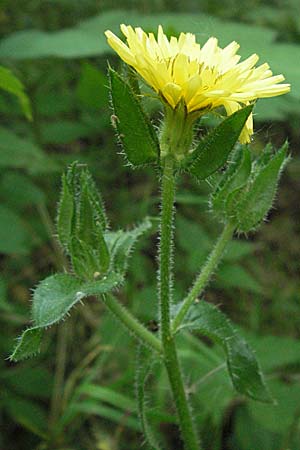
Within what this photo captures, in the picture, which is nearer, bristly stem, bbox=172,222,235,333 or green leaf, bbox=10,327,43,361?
green leaf, bbox=10,327,43,361

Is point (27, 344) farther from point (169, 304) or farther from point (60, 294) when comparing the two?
point (169, 304)

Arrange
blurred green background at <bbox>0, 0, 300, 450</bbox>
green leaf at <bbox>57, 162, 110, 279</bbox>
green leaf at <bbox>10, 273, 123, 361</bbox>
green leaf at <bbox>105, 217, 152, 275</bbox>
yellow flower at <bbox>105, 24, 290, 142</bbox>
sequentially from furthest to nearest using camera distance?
blurred green background at <bbox>0, 0, 300, 450</bbox> → green leaf at <bbox>105, 217, 152, 275</bbox> → green leaf at <bbox>57, 162, 110, 279</bbox> → green leaf at <bbox>10, 273, 123, 361</bbox> → yellow flower at <bbox>105, 24, 290, 142</bbox>

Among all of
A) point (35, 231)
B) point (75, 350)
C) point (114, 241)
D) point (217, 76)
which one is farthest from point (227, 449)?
point (217, 76)

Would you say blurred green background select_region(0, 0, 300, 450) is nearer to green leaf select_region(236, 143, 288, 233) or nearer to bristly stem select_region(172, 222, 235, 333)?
green leaf select_region(236, 143, 288, 233)

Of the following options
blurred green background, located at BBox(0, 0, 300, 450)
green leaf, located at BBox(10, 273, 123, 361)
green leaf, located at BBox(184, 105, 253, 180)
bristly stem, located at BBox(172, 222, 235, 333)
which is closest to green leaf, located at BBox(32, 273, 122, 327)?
green leaf, located at BBox(10, 273, 123, 361)

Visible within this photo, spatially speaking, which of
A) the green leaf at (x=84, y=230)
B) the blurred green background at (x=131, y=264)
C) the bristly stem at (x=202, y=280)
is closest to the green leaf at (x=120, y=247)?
the green leaf at (x=84, y=230)

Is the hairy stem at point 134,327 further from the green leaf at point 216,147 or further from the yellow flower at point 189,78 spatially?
the yellow flower at point 189,78

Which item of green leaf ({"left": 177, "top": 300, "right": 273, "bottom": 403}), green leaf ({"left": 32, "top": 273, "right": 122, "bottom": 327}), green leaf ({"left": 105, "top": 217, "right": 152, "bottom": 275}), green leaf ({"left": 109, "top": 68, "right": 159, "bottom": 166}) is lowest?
green leaf ({"left": 177, "top": 300, "right": 273, "bottom": 403})

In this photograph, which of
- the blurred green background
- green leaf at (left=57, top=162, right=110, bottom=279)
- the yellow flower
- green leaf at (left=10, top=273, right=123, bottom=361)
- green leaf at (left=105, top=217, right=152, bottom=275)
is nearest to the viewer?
the yellow flower
